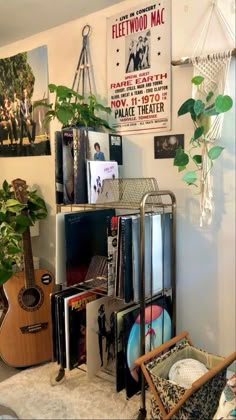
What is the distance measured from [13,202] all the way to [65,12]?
1.10 m

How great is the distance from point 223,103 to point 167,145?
1.35 feet

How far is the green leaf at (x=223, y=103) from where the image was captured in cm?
140

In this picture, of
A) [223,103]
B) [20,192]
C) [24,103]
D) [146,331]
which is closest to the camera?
[223,103]

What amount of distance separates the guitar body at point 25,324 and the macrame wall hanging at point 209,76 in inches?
42.5

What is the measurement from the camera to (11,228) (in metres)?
1.98

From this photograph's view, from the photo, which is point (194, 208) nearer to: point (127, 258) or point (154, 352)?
point (127, 258)

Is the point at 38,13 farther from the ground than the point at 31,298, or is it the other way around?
the point at 38,13

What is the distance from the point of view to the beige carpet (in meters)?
1.53

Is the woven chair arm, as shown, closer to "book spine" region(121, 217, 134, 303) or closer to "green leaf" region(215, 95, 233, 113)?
"book spine" region(121, 217, 134, 303)

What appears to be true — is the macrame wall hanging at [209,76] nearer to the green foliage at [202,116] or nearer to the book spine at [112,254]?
the green foliage at [202,116]

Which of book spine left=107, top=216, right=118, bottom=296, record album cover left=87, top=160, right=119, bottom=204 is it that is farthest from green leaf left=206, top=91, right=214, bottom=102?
book spine left=107, top=216, right=118, bottom=296

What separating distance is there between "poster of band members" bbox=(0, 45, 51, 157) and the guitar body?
0.87 metres

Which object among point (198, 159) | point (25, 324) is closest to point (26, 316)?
point (25, 324)

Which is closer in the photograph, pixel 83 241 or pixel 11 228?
pixel 83 241
